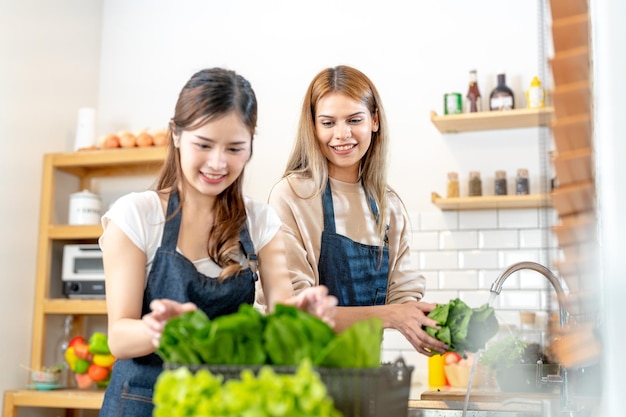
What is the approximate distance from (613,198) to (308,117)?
123 centimetres

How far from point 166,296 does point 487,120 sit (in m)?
2.74

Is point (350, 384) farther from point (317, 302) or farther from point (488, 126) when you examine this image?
point (488, 126)

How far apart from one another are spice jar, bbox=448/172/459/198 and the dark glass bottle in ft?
1.25

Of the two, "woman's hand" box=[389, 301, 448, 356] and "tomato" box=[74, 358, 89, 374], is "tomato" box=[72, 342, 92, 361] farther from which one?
"woman's hand" box=[389, 301, 448, 356]

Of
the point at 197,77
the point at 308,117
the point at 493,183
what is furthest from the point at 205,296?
the point at 493,183

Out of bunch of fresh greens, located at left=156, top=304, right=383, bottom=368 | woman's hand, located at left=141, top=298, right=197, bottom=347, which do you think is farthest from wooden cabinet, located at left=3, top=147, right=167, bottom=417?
bunch of fresh greens, located at left=156, top=304, right=383, bottom=368

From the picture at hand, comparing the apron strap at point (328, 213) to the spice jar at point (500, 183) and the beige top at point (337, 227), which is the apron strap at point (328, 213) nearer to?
the beige top at point (337, 227)

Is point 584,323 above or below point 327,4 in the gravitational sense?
below

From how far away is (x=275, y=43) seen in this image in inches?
181

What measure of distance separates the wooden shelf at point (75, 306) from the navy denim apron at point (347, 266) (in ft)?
7.78

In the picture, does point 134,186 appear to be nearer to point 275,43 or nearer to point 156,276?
point 275,43

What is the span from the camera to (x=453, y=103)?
3988 mm

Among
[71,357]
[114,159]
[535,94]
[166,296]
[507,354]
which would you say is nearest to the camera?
[166,296]

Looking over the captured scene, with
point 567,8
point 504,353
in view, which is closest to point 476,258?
point 504,353
